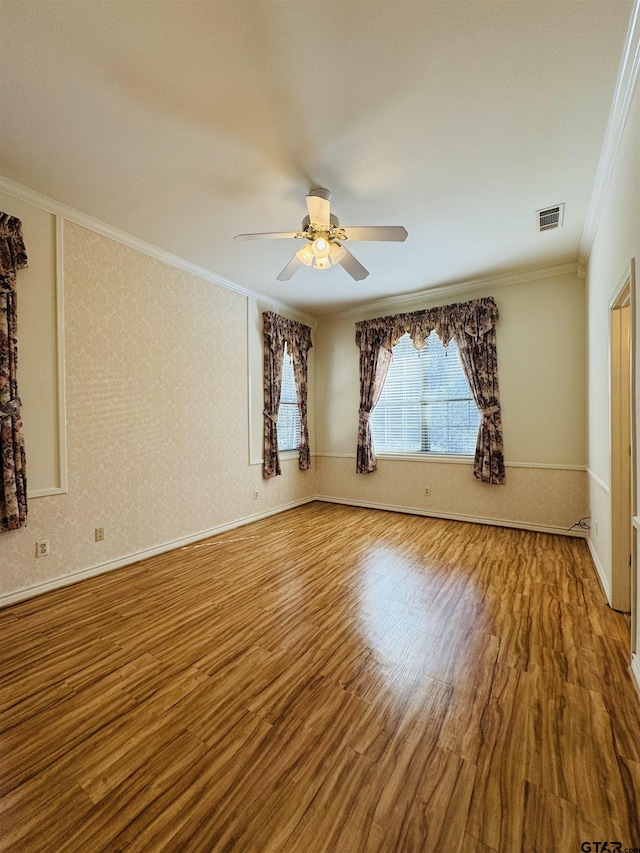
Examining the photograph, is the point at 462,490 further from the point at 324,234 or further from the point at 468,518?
the point at 324,234

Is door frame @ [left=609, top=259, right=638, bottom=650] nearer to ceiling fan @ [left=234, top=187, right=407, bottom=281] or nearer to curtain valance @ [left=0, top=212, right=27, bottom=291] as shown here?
ceiling fan @ [left=234, top=187, right=407, bottom=281]

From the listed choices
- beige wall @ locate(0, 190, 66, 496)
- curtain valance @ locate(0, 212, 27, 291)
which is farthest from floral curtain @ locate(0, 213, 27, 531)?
beige wall @ locate(0, 190, 66, 496)

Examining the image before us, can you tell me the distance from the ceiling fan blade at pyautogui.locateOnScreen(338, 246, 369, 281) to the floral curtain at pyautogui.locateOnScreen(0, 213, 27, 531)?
2.22 m

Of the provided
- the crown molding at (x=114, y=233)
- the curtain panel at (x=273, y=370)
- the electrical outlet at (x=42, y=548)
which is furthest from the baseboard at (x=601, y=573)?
the crown molding at (x=114, y=233)

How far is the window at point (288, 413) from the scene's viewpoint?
193 inches

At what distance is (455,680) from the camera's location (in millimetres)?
1672

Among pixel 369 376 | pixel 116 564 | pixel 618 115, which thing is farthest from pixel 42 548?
pixel 618 115

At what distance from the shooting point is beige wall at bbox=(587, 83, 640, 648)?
170cm

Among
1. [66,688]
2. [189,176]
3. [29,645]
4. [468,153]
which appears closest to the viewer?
[66,688]

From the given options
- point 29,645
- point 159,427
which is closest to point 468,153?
point 159,427

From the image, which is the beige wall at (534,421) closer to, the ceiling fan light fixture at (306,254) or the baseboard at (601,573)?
the baseboard at (601,573)

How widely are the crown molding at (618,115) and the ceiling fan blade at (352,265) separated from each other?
1538 mm

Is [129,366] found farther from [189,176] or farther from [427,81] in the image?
[427,81]

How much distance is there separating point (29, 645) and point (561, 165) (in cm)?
435
